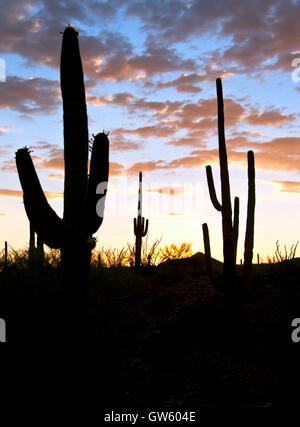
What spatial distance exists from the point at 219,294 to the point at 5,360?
16.4 ft

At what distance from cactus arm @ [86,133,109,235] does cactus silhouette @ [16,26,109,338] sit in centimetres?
2

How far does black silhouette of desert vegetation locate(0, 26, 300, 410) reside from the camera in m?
5.96

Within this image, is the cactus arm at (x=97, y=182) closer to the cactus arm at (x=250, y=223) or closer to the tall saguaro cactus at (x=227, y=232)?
the tall saguaro cactus at (x=227, y=232)

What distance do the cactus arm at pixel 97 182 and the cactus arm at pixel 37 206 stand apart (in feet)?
1.66

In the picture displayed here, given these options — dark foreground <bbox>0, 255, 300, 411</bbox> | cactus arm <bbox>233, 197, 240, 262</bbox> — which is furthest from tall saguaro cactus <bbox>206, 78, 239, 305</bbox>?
dark foreground <bbox>0, 255, 300, 411</bbox>

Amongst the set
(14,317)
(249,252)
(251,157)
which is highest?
(251,157)

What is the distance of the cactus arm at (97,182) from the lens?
659 cm

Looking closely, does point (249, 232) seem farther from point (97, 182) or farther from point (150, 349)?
point (97, 182)

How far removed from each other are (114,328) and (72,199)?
8.82 feet

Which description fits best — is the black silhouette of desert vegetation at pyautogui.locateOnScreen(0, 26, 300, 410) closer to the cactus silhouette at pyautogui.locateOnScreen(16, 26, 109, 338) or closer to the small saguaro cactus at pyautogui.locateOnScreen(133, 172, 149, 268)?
the cactus silhouette at pyautogui.locateOnScreen(16, 26, 109, 338)

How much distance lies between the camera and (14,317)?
7973 mm

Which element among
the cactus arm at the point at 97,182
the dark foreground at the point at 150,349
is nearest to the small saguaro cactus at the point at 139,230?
the dark foreground at the point at 150,349

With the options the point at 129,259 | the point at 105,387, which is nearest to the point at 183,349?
the point at 105,387
